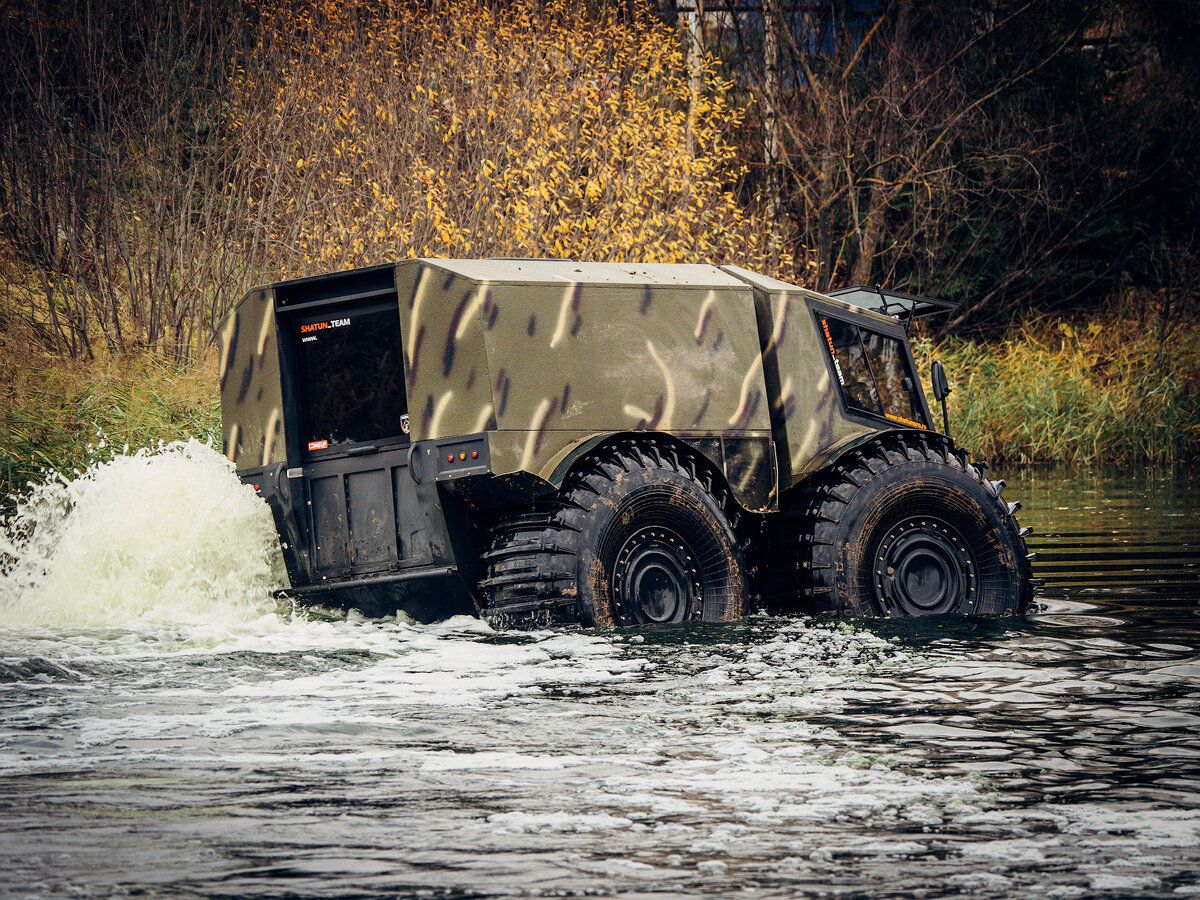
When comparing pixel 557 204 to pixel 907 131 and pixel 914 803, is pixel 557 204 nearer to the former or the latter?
pixel 907 131

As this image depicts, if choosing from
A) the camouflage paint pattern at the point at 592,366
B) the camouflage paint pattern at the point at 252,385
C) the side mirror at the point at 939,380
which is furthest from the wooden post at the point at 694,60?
the camouflage paint pattern at the point at 252,385

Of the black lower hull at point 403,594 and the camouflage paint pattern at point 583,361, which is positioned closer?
the camouflage paint pattern at point 583,361

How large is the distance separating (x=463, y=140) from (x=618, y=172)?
2564 mm

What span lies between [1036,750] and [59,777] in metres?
3.44

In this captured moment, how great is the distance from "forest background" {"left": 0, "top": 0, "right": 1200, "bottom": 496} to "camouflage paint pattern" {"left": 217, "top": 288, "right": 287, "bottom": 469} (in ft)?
15.3

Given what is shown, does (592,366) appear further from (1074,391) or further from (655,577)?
(1074,391)

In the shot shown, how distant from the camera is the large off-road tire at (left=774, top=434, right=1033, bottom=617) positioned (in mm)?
9570

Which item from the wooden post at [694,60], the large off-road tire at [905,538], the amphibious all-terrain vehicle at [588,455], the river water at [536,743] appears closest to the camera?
the river water at [536,743]

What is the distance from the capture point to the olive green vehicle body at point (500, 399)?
880 cm

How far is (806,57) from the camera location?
3019cm

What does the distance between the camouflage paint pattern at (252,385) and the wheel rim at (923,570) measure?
12.5 feet

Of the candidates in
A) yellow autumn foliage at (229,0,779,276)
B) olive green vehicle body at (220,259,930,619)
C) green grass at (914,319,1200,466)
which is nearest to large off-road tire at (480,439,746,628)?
olive green vehicle body at (220,259,930,619)

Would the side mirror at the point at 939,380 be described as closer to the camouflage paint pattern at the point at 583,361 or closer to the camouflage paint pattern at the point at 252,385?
the camouflage paint pattern at the point at 583,361

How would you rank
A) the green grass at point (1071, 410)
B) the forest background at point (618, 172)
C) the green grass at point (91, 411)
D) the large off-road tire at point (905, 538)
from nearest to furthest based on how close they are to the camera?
the large off-road tire at point (905, 538) < the green grass at point (91, 411) < the forest background at point (618, 172) < the green grass at point (1071, 410)
